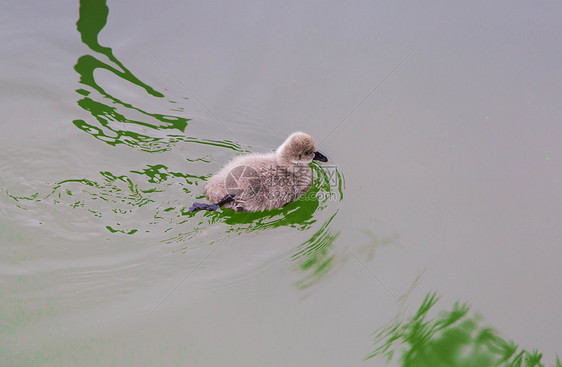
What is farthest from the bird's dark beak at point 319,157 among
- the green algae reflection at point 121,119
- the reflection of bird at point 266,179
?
the green algae reflection at point 121,119

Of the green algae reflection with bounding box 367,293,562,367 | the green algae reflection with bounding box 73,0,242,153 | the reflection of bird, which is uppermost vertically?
the green algae reflection with bounding box 367,293,562,367

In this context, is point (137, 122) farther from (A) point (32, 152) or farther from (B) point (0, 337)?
(B) point (0, 337)

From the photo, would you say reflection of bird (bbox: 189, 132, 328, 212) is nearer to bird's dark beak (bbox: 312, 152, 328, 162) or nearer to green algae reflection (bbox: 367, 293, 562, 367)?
bird's dark beak (bbox: 312, 152, 328, 162)

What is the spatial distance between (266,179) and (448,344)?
150cm

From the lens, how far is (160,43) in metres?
4.32

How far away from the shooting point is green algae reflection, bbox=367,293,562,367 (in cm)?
271

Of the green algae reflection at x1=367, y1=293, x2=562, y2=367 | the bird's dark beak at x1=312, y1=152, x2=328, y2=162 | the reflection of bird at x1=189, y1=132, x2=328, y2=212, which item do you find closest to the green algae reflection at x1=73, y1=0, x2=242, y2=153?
the reflection of bird at x1=189, y1=132, x2=328, y2=212

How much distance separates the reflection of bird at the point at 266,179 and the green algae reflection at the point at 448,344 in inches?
45.5

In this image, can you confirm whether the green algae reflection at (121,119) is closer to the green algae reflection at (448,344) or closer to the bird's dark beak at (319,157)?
the bird's dark beak at (319,157)

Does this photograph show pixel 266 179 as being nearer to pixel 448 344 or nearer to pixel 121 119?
pixel 121 119

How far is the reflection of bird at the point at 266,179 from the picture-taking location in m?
3.41

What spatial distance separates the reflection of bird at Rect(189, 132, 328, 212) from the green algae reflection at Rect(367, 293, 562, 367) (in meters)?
1.16

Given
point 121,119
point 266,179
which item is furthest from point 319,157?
point 121,119

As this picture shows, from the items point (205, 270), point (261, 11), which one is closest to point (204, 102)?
point (261, 11)
